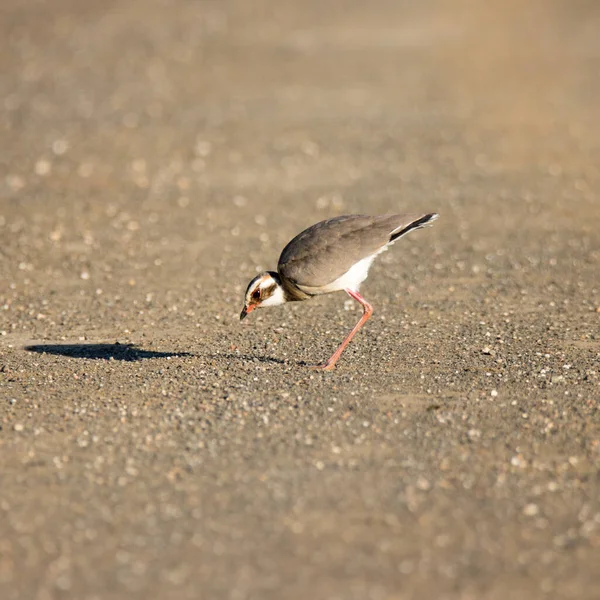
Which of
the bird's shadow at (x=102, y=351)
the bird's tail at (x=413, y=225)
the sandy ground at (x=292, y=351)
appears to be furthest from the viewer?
the bird's shadow at (x=102, y=351)

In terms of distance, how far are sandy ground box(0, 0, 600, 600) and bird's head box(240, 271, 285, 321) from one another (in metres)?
0.55

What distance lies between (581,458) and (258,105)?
54.2 feet

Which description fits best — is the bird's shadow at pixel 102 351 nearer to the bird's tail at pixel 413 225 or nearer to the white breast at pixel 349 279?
the white breast at pixel 349 279

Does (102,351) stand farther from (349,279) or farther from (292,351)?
(349,279)

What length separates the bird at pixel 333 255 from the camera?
895cm

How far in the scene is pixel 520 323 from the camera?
10336 mm

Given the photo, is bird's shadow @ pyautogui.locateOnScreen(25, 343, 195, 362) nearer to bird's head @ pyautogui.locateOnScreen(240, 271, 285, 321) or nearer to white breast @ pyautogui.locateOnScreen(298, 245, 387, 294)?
bird's head @ pyautogui.locateOnScreen(240, 271, 285, 321)

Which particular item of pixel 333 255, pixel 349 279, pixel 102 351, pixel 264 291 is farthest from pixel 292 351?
pixel 102 351

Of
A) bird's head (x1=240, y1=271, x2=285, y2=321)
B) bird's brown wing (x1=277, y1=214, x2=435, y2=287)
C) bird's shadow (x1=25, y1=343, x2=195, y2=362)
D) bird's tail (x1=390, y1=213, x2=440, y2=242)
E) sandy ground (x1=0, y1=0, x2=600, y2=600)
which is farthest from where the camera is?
bird's shadow (x1=25, y1=343, x2=195, y2=362)

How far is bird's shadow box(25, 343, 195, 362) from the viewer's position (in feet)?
31.6

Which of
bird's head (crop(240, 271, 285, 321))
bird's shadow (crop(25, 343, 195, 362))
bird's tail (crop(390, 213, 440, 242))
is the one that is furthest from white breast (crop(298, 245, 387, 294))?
bird's shadow (crop(25, 343, 195, 362))

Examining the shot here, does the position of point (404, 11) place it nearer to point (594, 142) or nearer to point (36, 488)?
point (594, 142)

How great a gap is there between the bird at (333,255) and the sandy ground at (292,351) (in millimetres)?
692

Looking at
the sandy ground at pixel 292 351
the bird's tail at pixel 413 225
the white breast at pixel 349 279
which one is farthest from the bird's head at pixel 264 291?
the bird's tail at pixel 413 225
